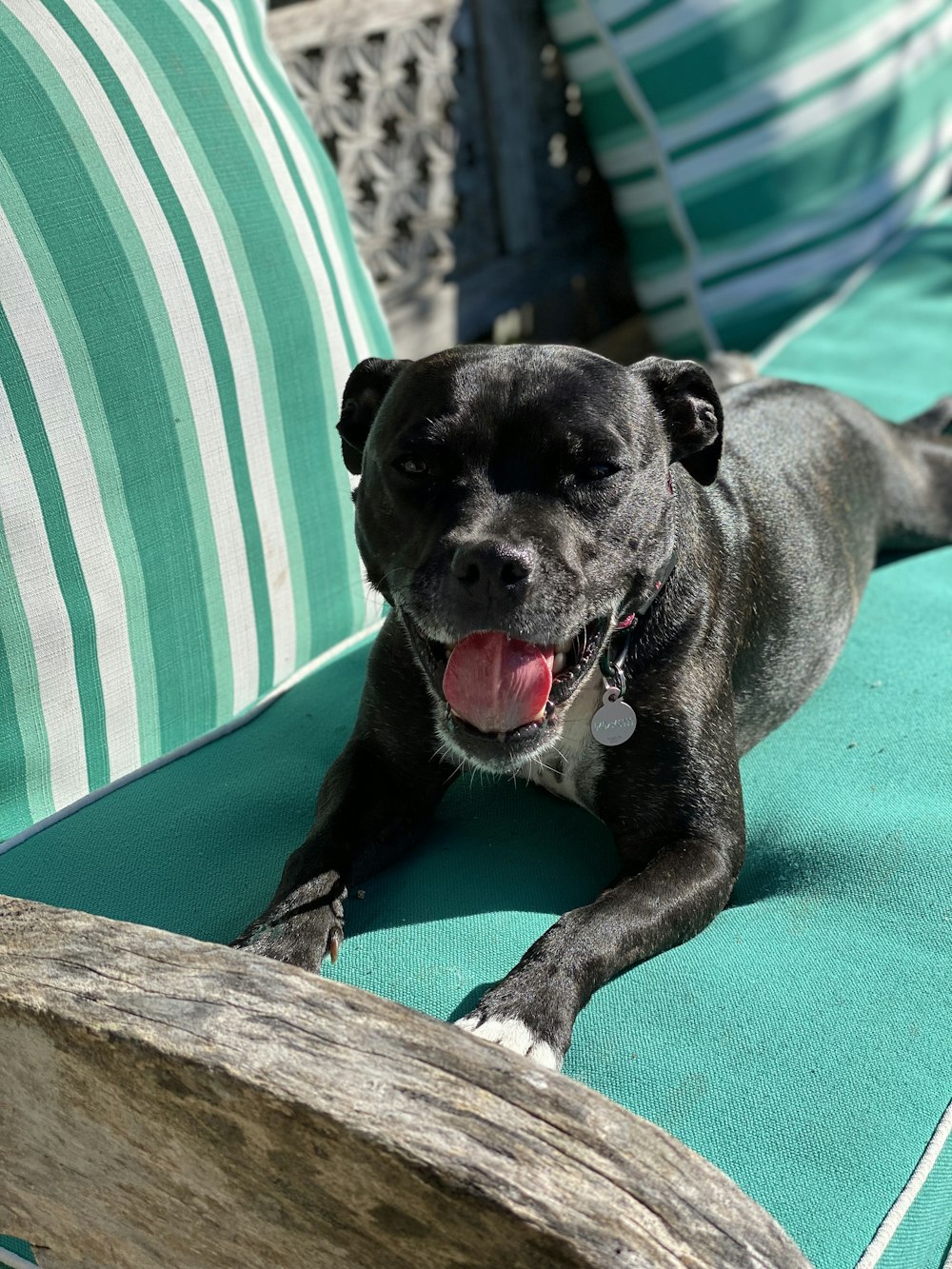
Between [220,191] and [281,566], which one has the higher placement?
[220,191]

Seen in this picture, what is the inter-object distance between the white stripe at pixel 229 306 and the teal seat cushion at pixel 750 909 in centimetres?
23

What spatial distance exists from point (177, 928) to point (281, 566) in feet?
3.03

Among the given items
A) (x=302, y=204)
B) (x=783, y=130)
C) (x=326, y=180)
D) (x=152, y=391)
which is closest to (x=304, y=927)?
(x=152, y=391)

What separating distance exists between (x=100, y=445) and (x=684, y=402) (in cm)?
108

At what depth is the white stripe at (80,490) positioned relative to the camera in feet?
7.54

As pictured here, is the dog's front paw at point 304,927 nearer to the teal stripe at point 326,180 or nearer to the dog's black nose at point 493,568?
the dog's black nose at point 493,568

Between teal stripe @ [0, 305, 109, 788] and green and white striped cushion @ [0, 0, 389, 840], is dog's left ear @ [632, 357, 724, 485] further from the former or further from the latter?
teal stripe @ [0, 305, 109, 788]

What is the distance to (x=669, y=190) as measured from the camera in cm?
551

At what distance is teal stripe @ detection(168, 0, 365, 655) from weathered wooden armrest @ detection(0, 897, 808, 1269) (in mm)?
1499

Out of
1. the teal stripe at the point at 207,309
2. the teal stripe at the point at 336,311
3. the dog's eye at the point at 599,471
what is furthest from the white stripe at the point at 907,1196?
the teal stripe at the point at 336,311

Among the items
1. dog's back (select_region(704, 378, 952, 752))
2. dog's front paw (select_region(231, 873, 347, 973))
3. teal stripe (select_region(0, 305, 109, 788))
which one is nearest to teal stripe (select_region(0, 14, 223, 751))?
teal stripe (select_region(0, 305, 109, 788))

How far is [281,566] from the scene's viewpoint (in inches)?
112

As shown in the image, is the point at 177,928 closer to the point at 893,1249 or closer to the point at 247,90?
the point at 893,1249

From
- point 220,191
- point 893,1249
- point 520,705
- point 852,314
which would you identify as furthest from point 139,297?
point 852,314
